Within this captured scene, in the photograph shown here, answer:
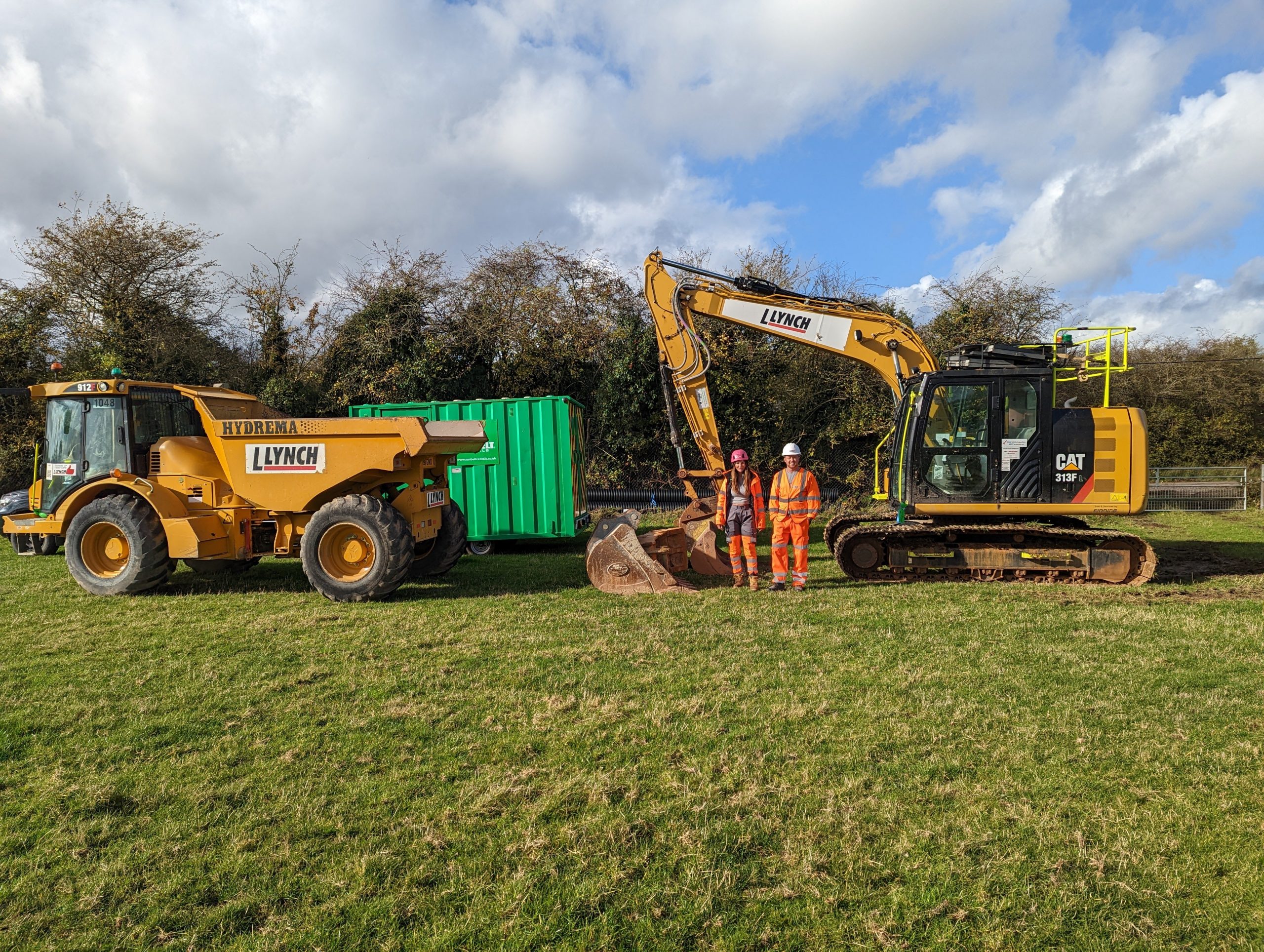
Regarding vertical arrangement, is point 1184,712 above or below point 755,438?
below

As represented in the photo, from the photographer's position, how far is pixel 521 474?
1203cm

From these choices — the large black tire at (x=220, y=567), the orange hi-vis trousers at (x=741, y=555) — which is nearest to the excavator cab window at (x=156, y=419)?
the large black tire at (x=220, y=567)

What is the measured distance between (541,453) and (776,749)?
27.6 ft

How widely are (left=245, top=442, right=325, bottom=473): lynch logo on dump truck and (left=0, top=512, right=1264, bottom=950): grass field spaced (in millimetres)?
1903

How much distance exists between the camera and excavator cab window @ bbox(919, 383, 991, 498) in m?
8.93

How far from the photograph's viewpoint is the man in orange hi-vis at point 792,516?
8328 millimetres

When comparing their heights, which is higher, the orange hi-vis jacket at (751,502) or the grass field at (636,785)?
the orange hi-vis jacket at (751,502)

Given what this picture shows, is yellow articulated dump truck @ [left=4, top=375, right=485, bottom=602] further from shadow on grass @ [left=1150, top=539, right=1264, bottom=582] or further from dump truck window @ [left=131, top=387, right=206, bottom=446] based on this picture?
shadow on grass @ [left=1150, top=539, right=1264, bottom=582]

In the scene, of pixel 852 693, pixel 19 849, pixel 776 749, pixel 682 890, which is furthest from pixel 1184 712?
pixel 19 849

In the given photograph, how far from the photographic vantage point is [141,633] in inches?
264

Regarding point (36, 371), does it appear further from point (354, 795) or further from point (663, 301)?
point (354, 795)

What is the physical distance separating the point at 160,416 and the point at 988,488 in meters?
9.60

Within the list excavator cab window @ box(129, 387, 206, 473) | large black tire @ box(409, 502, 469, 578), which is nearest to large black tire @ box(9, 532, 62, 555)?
→ excavator cab window @ box(129, 387, 206, 473)

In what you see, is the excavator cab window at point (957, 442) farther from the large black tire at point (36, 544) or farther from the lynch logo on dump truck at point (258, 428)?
the large black tire at point (36, 544)
